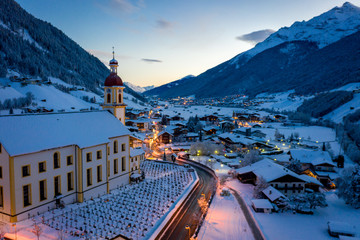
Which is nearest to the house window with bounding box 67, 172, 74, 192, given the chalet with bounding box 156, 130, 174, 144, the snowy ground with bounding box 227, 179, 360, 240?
the snowy ground with bounding box 227, 179, 360, 240

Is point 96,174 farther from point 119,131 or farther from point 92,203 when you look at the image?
point 119,131

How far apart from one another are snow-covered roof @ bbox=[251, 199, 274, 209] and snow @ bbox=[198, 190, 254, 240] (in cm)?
233

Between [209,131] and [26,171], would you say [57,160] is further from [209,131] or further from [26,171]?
[209,131]

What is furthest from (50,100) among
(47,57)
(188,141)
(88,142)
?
(88,142)

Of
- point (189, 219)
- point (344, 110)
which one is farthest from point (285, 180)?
point (344, 110)

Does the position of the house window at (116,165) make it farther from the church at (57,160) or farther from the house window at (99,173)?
the house window at (99,173)

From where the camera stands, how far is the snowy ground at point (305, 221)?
27.7 metres

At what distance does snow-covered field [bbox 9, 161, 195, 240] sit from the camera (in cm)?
2384

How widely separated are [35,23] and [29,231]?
219 meters

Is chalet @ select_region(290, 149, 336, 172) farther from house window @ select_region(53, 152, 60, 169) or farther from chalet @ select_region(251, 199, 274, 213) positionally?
house window @ select_region(53, 152, 60, 169)

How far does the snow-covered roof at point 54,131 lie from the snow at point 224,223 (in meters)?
17.3

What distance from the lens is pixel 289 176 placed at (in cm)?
3938

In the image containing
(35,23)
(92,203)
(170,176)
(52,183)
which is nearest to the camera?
(52,183)

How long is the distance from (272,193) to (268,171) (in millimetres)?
6820
